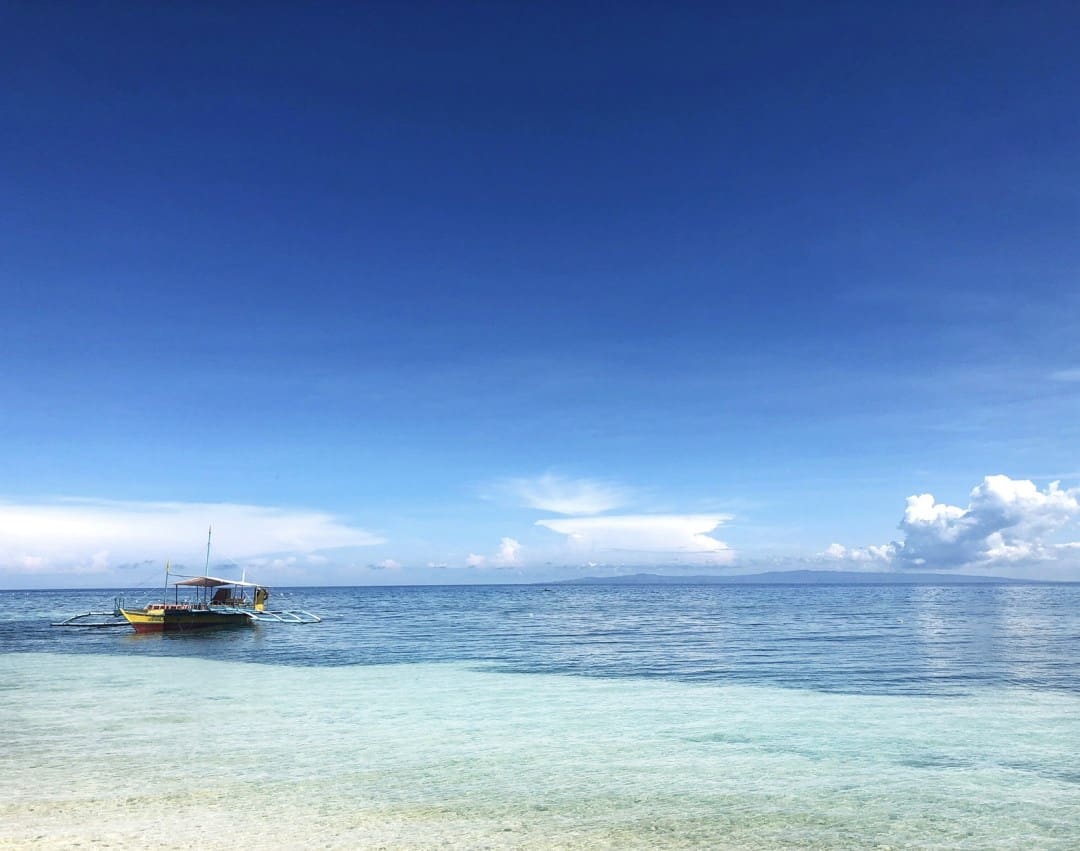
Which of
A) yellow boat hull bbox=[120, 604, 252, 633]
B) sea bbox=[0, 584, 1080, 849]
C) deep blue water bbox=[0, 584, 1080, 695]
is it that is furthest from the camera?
yellow boat hull bbox=[120, 604, 252, 633]

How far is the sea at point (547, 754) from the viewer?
44.3ft

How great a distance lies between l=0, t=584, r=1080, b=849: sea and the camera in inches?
532

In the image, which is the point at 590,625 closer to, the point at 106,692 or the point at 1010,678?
the point at 1010,678

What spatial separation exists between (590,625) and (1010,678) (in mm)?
48729

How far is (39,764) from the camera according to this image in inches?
722

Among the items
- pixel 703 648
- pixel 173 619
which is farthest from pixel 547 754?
pixel 173 619

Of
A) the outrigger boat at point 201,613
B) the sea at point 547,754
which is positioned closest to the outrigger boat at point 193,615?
the outrigger boat at point 201,613

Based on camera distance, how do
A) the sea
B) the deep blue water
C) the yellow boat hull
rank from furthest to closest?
the yellow boat hull → the deep blue water → the sea

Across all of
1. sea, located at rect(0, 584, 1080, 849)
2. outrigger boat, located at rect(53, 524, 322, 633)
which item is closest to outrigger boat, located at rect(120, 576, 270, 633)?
outrigger boat, located at rect(53, 524, 322, 633)

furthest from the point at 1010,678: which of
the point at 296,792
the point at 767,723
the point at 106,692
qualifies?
the point at 106,692

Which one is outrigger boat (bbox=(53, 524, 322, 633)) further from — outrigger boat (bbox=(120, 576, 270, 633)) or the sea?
the sea

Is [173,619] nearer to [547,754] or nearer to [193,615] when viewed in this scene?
[193,615]

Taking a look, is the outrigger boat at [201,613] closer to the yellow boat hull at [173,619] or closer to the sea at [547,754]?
the yellow boat hull at [173,619]

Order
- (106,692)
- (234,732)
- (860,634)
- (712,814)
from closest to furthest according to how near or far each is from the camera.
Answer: (712,814)
(234,732)
(106,692)
(860,634)
